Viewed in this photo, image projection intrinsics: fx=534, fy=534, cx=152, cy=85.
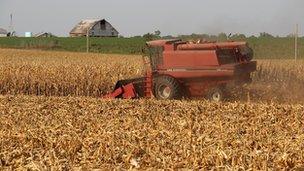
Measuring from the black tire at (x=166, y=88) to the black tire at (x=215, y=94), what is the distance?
0.80m

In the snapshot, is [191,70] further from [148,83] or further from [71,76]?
[71,76]

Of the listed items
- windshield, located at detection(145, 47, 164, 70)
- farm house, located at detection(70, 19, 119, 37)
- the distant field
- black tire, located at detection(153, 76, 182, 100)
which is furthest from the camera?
farm house, located at detection(70, 19, 119, 37)

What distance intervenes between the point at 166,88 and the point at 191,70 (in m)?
0.84

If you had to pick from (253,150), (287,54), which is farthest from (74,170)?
(287,54)

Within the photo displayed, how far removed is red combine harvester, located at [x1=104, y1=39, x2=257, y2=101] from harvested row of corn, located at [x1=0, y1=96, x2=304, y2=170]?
11.7ft

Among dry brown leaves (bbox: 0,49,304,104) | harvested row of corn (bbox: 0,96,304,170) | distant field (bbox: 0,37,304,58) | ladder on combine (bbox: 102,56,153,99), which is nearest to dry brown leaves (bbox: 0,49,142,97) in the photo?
dry brown leaves (bbox: 0,49,304,104)

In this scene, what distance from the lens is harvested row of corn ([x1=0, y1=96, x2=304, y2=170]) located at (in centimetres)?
545

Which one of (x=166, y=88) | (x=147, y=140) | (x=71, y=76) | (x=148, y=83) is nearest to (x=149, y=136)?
(x=147, y=140)

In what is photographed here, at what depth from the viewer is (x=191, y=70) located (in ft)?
45.2

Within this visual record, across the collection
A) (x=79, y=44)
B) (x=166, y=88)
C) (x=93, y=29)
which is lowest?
(x=166, y=88)

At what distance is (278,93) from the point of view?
15008 millimetres

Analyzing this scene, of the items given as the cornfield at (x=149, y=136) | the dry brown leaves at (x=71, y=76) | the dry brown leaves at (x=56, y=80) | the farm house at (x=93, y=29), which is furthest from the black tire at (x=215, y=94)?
the farm house at (x=93, y=29)

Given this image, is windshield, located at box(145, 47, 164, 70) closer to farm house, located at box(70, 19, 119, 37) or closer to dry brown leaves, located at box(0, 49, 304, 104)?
dry brown leaves, located at box(0, 49, 304, 104)

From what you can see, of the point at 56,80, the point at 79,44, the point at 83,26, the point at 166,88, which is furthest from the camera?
the point at 83,26
